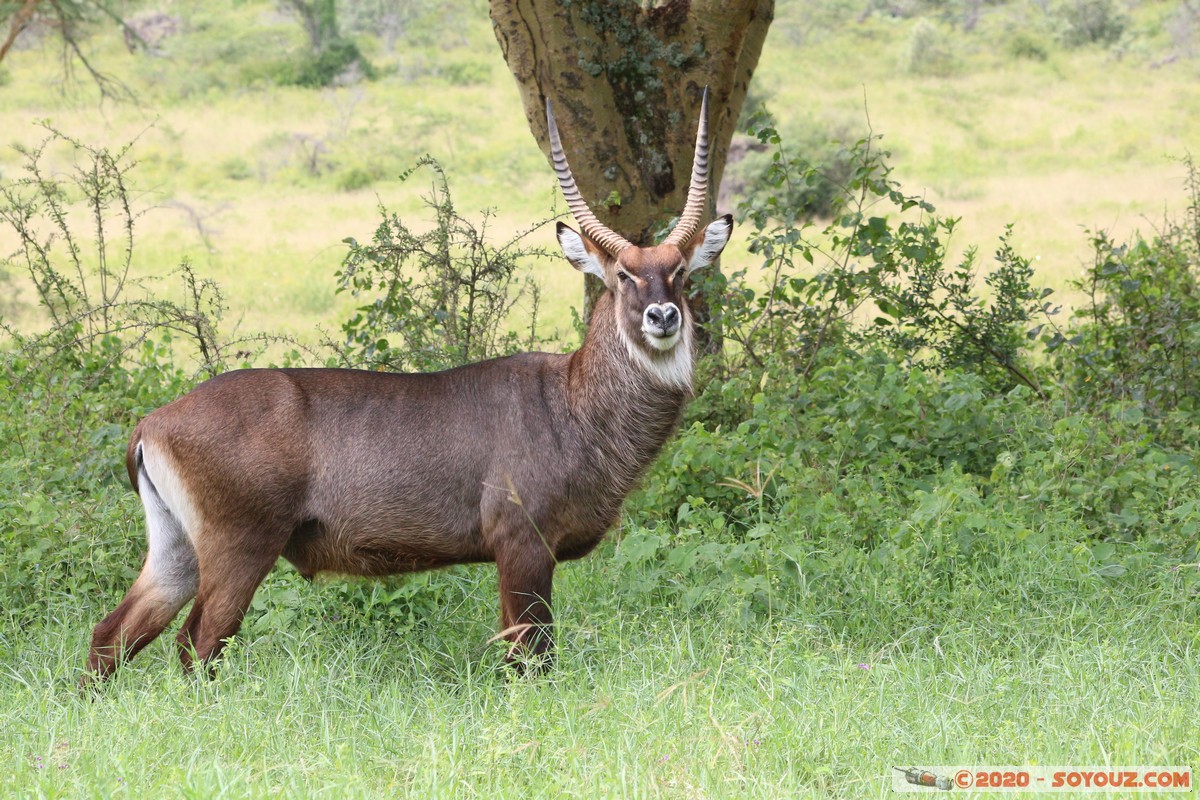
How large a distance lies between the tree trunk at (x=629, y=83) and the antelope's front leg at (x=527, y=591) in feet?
9.07

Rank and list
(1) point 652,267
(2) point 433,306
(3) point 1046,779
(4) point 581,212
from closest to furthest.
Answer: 1. (3) point 1046,779
2. (1) point 652,267
3. (4) point 581,212
4. (2) point 433,306

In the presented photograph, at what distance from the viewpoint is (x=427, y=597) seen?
4.62 metres

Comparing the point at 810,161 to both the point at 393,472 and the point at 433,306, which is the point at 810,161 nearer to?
the point at 433,306

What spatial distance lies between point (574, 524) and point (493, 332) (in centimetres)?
288

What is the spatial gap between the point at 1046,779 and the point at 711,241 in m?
2.30

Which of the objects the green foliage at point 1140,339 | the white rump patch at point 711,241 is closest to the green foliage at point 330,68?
the green foliage at point 1140,339

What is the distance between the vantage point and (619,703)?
354cm


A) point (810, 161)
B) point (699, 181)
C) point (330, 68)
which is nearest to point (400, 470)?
point (699, 181)

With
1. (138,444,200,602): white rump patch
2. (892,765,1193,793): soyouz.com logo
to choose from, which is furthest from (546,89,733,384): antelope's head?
(892,765,1193,793): soyouz.com logo

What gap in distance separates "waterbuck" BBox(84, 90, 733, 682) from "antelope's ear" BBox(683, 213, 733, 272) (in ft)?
0.41

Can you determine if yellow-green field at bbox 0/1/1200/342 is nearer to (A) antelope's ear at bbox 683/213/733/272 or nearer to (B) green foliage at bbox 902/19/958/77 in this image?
(B) green foliage at bbox 902/19/958/77

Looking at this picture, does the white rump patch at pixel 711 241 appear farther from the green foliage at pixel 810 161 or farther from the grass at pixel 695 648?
the green foliage at pixel 810 161

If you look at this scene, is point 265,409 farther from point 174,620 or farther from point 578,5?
point 578,5

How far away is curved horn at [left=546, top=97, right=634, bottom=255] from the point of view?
4.56 m
